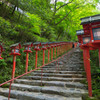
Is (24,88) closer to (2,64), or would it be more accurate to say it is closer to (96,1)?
(2,64)

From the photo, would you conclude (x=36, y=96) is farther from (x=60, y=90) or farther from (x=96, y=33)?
(x=96, y=33)

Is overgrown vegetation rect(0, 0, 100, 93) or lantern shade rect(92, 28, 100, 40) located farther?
overgrown vegetation rect(0, 0, 100, 93)

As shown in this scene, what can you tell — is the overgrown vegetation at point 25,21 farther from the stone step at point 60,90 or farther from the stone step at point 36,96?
the stone step at point 36,96

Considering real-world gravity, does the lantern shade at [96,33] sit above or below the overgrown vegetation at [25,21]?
below

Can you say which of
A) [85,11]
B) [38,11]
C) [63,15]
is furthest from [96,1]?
[38,11]

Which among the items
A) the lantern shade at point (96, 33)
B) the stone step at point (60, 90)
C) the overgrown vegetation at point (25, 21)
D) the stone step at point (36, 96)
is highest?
the overgrown vegetation at point (25, 21)

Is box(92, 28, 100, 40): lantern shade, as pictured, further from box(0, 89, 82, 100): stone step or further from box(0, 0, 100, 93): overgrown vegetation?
box(0, 0, 100, 93): overgrown vegetation

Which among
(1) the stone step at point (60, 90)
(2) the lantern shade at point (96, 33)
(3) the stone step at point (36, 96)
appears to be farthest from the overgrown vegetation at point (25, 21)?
(2) the lantern shade at point (96, 33)

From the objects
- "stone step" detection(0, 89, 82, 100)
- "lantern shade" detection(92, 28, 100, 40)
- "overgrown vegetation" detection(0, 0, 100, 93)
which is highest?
"overgrown vegetation" detection(0, 0, 100, 93)

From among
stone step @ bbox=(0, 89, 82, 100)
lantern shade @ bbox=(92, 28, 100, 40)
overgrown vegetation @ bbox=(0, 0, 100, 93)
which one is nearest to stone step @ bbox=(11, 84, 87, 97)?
stone step @ bbox=(0, 89, 82, 100)

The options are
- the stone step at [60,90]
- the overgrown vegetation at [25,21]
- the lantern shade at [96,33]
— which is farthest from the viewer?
the overgrown vegetation at [25,21]

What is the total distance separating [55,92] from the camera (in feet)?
12.2

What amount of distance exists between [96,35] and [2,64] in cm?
531

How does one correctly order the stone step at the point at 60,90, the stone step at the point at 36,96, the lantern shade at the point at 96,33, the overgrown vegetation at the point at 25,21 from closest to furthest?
1. the lantern shade at the point at 96,33
2. the stone step at the point at 36,96
3. the stone step at the point at 60,90
4. the overgrown vegetation at the point at 25,21
